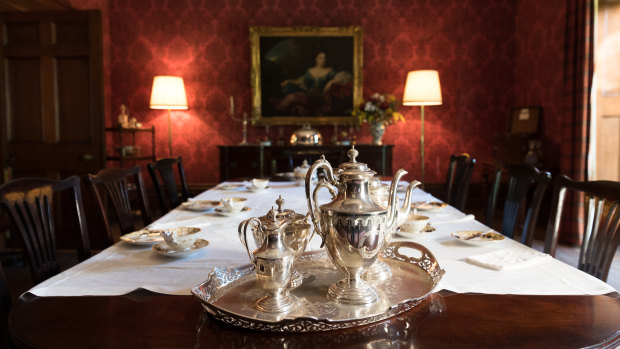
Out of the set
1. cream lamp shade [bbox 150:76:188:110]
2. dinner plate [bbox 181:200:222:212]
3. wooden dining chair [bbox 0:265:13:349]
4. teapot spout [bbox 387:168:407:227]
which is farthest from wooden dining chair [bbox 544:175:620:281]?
cream lamp shade [bbox 150:76:188:110]

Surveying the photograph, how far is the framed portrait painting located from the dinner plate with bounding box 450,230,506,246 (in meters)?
3.89

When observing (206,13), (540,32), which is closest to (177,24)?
(206,13)

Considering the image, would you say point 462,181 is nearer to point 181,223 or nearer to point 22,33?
point 181,223

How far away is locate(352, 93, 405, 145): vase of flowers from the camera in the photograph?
4852 millimetres

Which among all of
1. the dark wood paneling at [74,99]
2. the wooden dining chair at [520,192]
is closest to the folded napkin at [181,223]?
the wooden dining chair at [520,192]

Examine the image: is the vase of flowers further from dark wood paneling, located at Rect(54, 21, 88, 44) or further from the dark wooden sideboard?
dark wood paneling, located at Rect(54, 21, 88, 44)

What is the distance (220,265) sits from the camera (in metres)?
1.21

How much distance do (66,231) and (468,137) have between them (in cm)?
416

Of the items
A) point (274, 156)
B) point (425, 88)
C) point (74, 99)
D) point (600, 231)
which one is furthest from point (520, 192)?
point (74, 99)

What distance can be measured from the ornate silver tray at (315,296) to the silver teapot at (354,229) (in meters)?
0.03

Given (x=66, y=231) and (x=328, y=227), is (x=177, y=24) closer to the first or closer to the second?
(x=66, y=231)

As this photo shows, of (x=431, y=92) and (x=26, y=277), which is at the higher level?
(x=431, y=92)

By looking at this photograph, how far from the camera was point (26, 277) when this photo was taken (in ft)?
9.86

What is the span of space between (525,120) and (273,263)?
4.64 m
